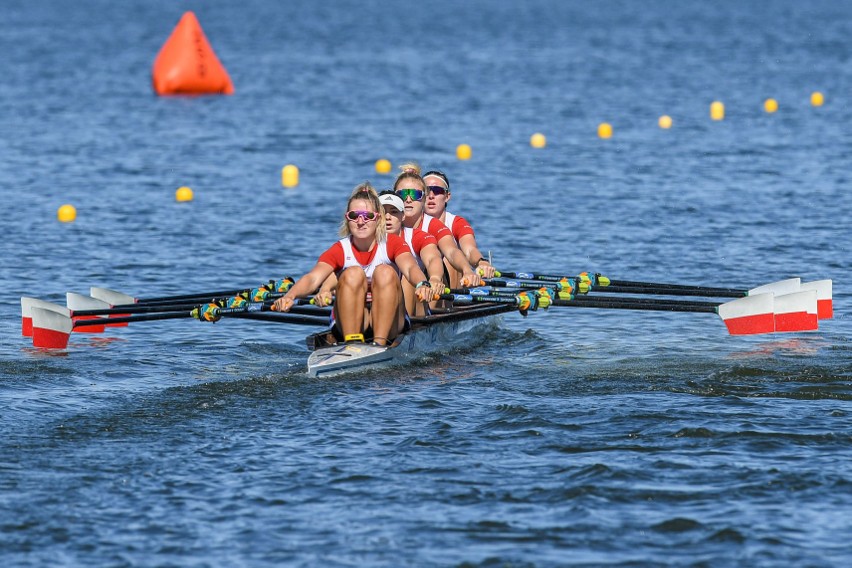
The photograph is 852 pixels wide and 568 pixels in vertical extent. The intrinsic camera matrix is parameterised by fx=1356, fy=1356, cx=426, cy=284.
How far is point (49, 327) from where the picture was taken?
1321cm

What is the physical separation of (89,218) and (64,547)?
1400cm

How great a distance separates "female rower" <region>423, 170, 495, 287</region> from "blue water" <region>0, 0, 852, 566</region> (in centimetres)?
82

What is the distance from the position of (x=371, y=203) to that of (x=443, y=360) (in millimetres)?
1961

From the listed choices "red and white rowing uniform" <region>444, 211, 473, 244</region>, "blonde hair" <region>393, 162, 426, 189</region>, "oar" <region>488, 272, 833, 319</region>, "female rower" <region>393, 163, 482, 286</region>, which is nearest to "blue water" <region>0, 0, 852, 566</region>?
"oar" <region>488, 272, 833, 319</region>

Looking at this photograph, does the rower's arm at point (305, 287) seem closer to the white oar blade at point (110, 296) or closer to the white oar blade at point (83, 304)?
the white oar blade at point (83, 304)

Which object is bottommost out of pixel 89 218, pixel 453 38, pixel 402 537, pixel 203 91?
pixel 402 537

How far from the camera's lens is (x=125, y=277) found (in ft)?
57.0

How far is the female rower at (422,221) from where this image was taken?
43.8 feet

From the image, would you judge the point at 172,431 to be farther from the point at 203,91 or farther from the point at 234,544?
the point at 203,91

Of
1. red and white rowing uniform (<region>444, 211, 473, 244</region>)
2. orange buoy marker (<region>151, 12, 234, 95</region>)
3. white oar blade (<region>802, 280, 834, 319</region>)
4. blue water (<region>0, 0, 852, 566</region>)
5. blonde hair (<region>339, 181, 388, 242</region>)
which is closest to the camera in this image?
blue water (<region>0, 0, 852, 566</region>)

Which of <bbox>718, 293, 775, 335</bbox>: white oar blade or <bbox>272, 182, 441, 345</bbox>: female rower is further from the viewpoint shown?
<bbox>718, 293, 775, 335</bbox>: white oar blade

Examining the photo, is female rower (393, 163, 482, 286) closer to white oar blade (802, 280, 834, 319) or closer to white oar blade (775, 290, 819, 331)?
white oar blade (775, 290, 819, 331)

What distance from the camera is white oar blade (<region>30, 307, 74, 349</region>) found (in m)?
13.2

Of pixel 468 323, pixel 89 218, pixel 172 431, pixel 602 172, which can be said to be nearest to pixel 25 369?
pixel 172 431
